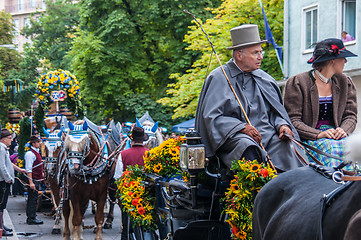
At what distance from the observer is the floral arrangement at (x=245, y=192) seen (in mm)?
4461

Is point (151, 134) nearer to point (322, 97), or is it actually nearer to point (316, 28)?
point (322, 97)

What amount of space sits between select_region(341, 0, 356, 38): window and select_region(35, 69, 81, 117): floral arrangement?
8.93m

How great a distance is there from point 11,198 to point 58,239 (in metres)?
11.0

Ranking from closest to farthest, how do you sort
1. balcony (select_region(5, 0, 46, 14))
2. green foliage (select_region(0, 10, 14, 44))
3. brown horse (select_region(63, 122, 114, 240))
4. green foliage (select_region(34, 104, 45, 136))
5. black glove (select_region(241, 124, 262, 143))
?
black glove (select_region(241, 124, 262, 143)), brown horse (select_region(63, 122, 114, 240)), green foliage (select_region(34, 104, 45, 136)), green foliage (select_region(0, 10, 14, 44)), balcony (select_region(5, 0, 46, 14))

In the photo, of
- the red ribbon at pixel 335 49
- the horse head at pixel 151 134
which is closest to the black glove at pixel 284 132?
the red ribbon at pixel 335 49

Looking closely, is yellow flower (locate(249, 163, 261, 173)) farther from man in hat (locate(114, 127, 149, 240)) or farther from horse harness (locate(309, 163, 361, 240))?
man in hat (locate(114, 127, 149, 240))

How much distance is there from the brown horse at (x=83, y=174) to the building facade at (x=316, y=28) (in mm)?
9189

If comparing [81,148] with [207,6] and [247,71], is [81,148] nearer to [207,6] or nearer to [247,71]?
[247,71]

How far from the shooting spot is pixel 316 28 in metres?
20.8

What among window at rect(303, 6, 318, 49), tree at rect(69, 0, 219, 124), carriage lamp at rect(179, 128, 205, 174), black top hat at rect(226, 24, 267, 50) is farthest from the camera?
tree at rect(69, 0, 219, 124)

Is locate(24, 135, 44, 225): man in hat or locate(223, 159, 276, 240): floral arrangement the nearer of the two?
locate(223, 159, 276, 240): floral arrangement

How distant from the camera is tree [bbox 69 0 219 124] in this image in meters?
27.5

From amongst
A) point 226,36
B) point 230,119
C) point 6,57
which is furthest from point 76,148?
point 6,57

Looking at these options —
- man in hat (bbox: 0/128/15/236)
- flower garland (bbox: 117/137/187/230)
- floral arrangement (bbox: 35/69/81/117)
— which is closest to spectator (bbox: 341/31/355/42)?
floral arrangement (bbox: 35/69/81/117)
